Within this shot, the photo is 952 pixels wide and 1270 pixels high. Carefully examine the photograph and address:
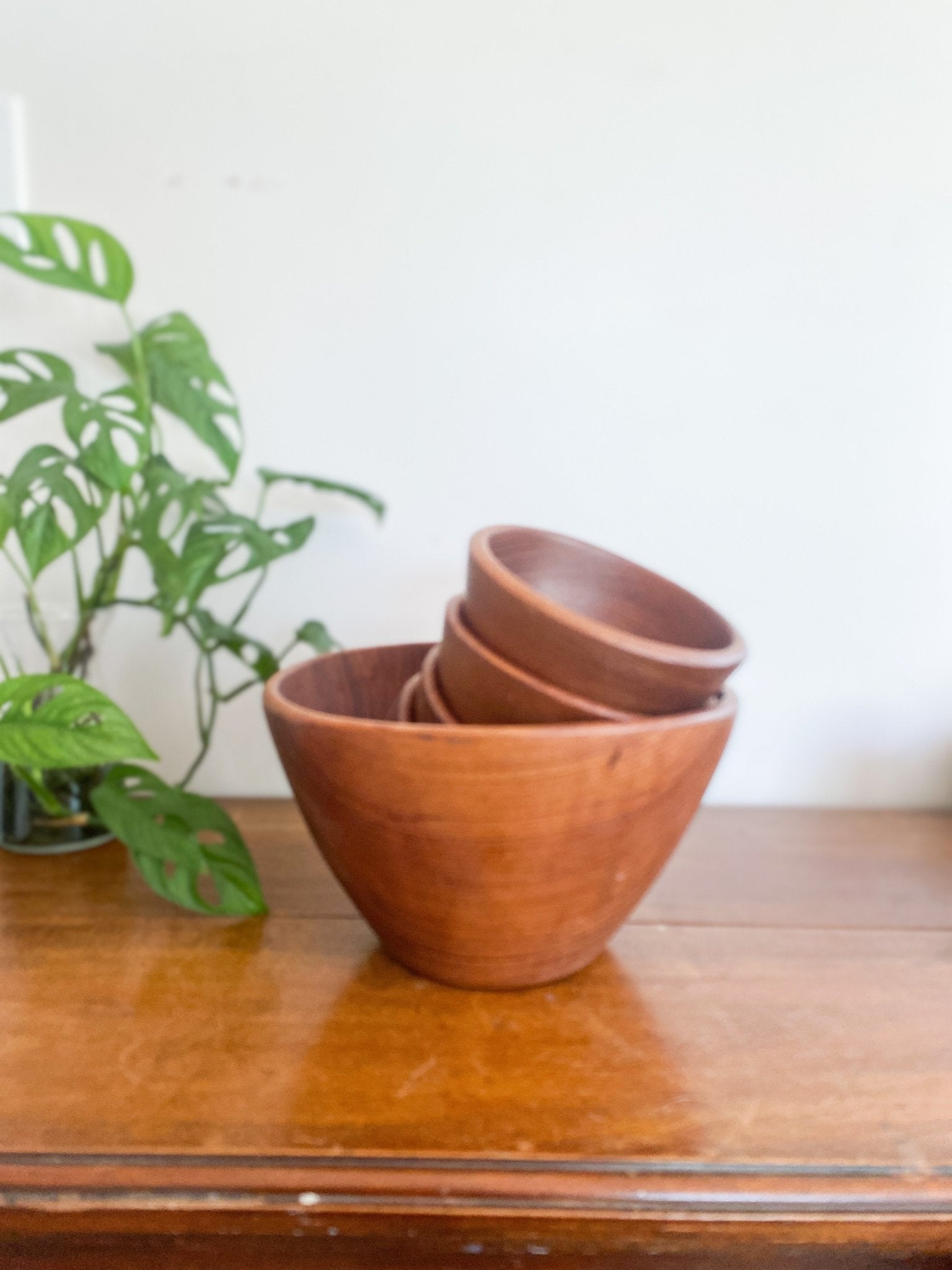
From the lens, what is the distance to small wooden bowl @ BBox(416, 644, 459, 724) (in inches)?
20.6

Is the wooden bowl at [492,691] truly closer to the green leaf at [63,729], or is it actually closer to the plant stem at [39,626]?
the green leaf at [63,729]

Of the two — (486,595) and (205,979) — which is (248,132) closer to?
(486,595)

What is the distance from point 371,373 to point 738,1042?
25.1 inches

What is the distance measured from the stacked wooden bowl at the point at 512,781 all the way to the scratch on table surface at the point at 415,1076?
0.21ft

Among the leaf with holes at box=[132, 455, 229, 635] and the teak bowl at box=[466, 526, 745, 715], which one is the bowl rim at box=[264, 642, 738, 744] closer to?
the teak bowl at box=[466, 526, 745, 715]

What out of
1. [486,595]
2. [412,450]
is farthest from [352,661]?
[412,450]

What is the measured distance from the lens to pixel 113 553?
0.70m

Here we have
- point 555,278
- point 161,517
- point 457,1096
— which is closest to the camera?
point 457,1096

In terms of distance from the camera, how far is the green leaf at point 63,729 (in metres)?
0.50

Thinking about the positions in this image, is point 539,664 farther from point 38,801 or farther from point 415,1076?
point 38,801

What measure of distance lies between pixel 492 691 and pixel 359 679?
177mm

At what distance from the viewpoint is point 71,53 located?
780 millimetres

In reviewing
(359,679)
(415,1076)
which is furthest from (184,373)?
(415,1076)

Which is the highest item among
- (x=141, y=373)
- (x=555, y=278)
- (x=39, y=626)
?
(x=555, y=278)
